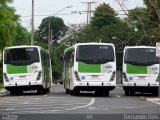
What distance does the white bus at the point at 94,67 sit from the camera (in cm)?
3619

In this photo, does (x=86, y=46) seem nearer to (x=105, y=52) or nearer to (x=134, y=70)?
(x=105, y=52)

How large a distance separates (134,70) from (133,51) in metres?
1.23

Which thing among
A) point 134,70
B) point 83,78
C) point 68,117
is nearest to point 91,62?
point 83,78

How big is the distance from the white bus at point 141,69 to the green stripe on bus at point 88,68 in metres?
2.87

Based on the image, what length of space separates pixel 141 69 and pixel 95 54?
353 centimetres

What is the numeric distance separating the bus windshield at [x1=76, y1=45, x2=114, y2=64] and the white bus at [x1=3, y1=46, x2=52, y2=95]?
3.46 meters

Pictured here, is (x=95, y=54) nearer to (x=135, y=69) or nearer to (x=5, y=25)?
(x=135, y=69)

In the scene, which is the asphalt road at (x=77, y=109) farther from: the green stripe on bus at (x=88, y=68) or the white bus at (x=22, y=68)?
the white bus at (x=22, y=68)

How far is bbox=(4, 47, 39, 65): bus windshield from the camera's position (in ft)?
126

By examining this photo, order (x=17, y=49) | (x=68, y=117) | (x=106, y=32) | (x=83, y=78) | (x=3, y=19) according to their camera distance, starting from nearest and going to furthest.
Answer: (x=68, y=117) → (x=3, y=19) → (x=83, y=78) → (x=17, y=49) → (x=106, y=32)

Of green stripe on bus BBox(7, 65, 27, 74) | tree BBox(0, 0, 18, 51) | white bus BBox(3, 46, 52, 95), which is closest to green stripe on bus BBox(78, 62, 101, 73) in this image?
white bus BBox(3, 46, 52, 95)

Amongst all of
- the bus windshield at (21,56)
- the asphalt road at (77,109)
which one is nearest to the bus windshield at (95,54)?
the bus windshield at (21,56)

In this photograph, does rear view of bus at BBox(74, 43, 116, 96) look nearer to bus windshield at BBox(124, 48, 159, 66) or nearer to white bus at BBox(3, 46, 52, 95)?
bus windshield at BBox(124, 48, 159, 66)

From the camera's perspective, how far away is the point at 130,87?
3878 cm
